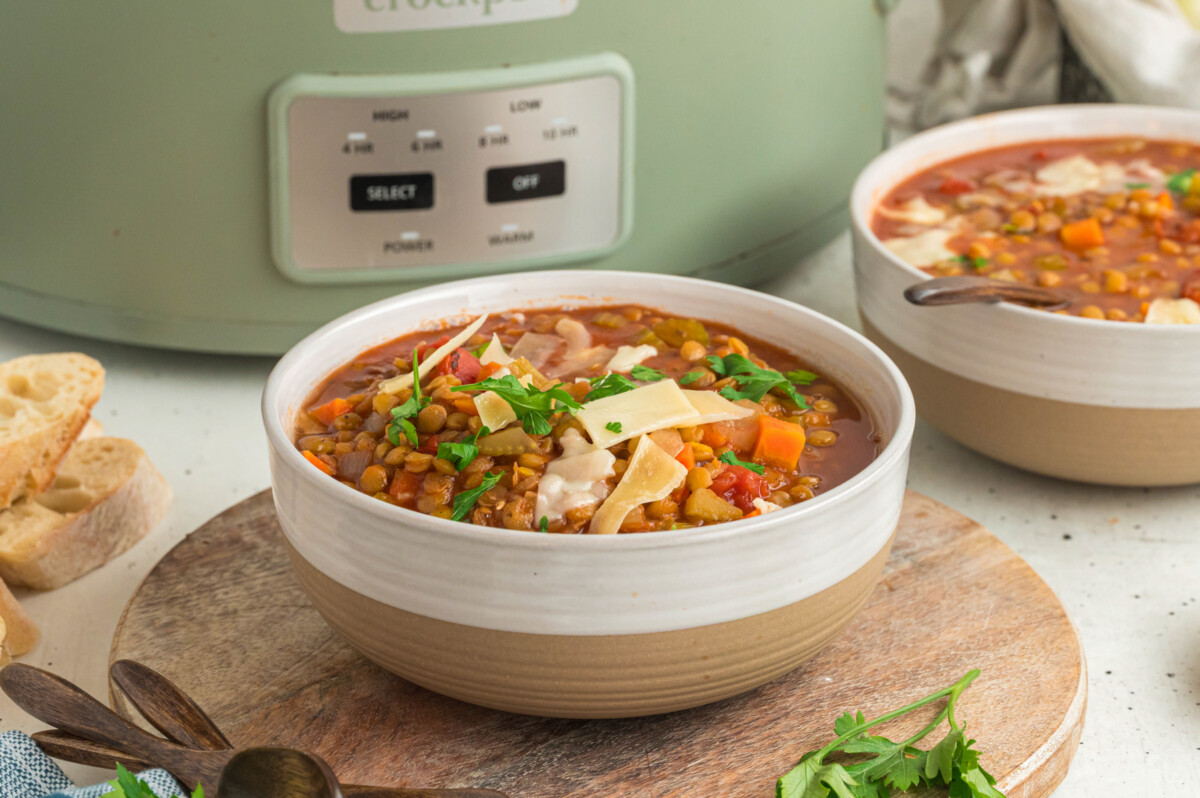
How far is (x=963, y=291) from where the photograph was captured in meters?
1.32

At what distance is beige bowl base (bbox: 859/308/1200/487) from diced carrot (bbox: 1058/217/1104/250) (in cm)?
27

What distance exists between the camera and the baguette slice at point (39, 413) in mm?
1278

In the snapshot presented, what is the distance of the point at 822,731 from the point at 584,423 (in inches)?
12.2

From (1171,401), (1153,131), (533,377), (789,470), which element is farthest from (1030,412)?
(1153,131)

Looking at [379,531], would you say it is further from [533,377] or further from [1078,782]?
[1078,782]

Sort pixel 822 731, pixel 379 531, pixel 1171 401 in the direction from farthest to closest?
pixel 1171 401 → pixel 822 731 → pixel 379 531

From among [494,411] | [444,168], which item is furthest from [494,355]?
[444,168]

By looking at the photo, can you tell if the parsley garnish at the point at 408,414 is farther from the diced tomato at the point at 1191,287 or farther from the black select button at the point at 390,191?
the diced tomato at the point at 1191,287

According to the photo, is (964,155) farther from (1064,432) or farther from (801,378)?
(801,378)

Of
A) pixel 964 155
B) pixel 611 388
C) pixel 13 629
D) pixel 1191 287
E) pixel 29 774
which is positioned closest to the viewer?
pixel 29 774

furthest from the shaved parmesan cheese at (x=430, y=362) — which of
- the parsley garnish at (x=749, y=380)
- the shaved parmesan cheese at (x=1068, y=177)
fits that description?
the shaved parmesan cheese at (x=1068, y=177)

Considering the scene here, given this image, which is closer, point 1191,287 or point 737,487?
point 737,487

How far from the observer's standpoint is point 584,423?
1005 mm

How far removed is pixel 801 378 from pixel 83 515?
707 mm
